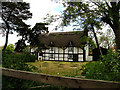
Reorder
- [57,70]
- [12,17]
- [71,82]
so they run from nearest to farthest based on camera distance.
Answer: [71,82], [12,17], [57,70]

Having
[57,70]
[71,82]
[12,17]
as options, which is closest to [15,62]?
[12,17]

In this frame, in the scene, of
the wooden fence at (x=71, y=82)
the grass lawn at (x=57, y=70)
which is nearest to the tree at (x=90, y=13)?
the grass lawn at (x=57, y=70)

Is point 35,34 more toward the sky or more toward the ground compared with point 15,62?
more toward the sky

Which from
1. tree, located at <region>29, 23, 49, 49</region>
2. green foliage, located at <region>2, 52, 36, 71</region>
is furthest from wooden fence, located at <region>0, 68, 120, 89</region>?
tree, located at <region>29, 23, 49, 49</region>

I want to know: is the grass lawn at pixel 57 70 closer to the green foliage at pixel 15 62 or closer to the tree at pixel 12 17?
the green foliage at pixel 15 62

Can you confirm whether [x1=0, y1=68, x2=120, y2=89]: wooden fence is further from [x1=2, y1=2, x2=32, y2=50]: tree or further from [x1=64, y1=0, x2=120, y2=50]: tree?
[x1=64, y1=0, x2=120, y2=50]: tree

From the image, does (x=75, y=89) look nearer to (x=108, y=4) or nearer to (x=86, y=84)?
(x=86, y=84)

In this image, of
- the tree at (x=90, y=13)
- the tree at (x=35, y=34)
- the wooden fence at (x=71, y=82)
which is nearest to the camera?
the wooden fence at (x=71, y=82)

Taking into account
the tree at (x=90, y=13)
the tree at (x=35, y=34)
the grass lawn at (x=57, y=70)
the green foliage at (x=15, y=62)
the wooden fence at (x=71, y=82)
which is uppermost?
the tree at (x=90, y=13)

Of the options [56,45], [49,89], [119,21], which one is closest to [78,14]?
[119,21]

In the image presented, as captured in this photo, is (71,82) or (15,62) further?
(15,62)

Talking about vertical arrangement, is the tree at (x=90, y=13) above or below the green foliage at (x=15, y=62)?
above

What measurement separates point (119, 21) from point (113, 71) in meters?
2.57

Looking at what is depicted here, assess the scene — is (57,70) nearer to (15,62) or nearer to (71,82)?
(15,62)
